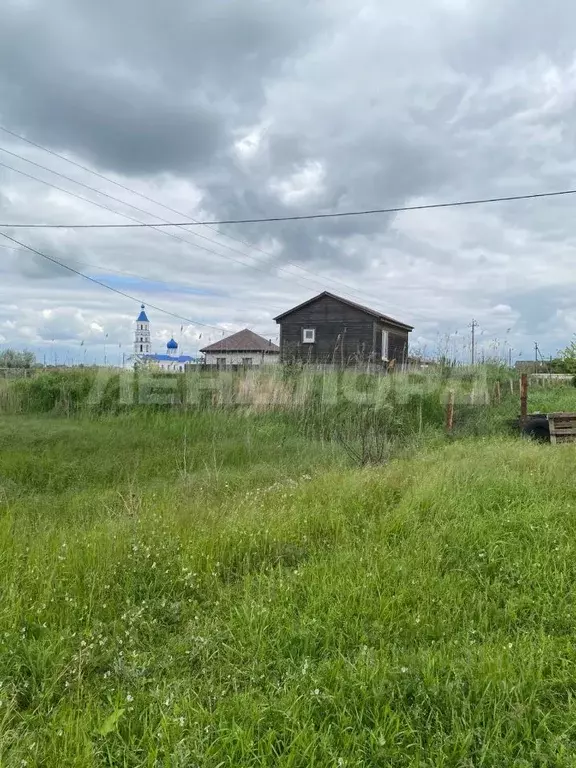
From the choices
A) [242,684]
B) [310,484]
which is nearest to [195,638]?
[242,684]

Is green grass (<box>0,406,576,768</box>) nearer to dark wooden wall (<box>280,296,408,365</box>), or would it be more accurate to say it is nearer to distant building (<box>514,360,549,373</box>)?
distant building (<box>514,360,549,373</box>)

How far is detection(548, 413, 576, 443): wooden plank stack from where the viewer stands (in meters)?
8.55

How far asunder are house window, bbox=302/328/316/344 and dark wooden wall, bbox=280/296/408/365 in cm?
18

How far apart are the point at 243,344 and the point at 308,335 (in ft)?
30.2

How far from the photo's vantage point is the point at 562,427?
28.4 feet

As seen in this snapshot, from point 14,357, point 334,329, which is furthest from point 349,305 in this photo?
point 14,357

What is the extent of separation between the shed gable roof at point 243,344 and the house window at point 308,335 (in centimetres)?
652

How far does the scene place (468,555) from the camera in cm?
330

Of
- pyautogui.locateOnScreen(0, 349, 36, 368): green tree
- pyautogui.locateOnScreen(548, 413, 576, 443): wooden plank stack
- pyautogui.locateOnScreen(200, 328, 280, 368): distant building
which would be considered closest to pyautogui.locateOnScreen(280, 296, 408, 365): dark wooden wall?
pyautogui.locateOnScreen(200, 328, 280, 368): distant building

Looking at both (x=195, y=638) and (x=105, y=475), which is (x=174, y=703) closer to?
(x=195, y=638)

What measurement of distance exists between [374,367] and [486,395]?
8.88 ft

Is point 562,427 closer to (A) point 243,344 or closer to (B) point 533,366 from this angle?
(B) point 533,366

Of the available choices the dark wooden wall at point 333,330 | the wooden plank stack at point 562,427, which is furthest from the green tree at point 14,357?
the wooden plank stack at point 562,427

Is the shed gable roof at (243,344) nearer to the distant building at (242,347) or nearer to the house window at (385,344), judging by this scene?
the distant building at (242,347)
